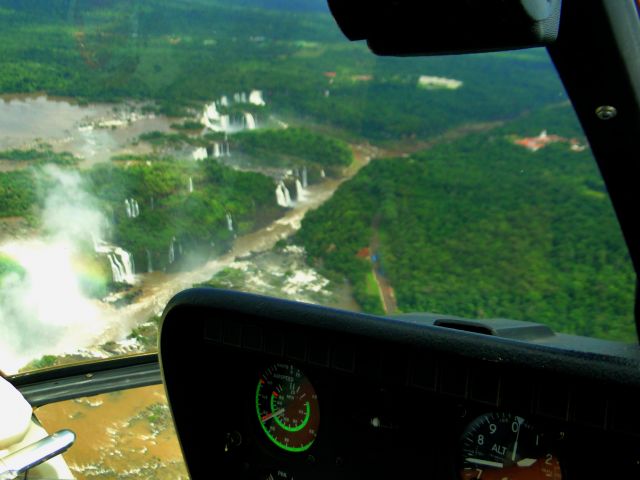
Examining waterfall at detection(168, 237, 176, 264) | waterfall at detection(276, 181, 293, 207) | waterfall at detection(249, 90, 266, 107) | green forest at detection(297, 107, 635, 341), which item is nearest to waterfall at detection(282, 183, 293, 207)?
waterfall at detection(276, 181, 293, 207)

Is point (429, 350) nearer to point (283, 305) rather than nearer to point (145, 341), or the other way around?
point (283, 305)

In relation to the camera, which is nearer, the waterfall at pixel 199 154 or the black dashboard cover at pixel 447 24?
the black dashboard cover at pixel 447 24

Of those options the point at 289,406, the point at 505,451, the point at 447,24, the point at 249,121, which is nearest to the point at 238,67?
the point at 249,121

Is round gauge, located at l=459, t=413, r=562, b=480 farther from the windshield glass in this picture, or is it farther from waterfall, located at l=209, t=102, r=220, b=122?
waterfall, located at l=209, t=102, r=220, b=122

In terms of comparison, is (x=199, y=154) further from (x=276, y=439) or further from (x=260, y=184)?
(x=276, y=439)

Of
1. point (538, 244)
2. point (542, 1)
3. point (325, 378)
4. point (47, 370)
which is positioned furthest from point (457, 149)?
point (542, 1)

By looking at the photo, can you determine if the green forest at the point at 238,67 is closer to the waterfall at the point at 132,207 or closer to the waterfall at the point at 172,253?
the waterfall at the point at 132,207

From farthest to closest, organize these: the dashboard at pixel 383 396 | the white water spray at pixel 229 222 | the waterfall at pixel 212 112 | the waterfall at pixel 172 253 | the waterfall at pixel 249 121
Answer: the waterfall at pixel 249 121, the waterfall at pixel 212 112, the white water spray at pixel 229 222, the waterfall at pixel 172 253, the dashboard at pixel 383 396

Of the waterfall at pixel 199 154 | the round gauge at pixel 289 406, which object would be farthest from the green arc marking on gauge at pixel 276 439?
the waterfall at pixel 199 154

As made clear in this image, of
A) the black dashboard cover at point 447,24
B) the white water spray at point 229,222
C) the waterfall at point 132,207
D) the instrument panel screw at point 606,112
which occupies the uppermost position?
the black dashboard cover at point 447,24
